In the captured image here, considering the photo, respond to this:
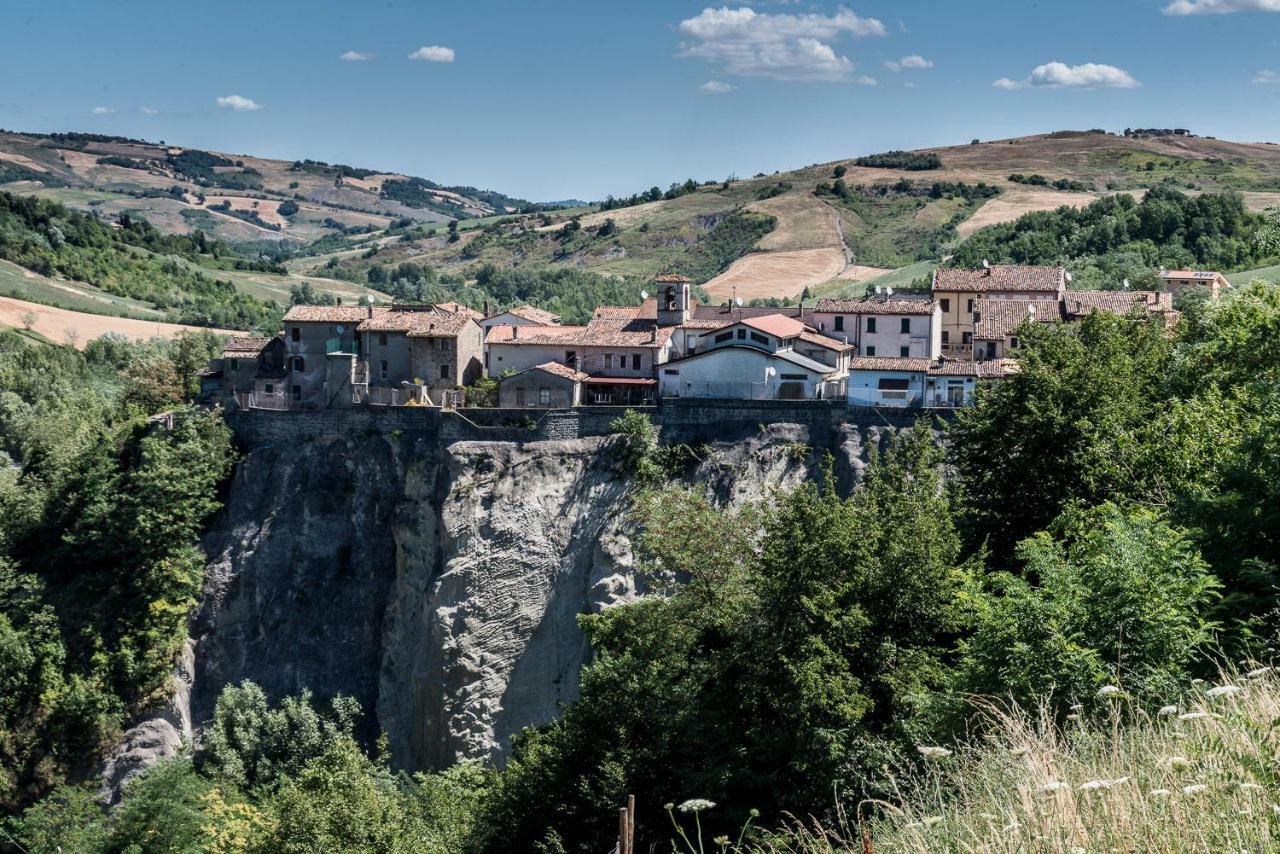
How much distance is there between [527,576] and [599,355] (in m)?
10.0

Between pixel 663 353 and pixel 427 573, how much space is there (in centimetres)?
1266

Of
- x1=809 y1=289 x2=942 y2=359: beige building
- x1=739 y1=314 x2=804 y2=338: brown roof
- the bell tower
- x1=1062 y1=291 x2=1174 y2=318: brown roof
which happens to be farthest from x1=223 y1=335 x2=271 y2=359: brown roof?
x1=1062 y1=291 x2=1174 y2=318: brown roof

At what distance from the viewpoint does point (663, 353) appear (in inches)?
2217

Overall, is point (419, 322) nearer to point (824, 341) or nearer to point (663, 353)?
point (663, 353)

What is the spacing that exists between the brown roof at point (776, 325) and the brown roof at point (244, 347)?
21.2 metres

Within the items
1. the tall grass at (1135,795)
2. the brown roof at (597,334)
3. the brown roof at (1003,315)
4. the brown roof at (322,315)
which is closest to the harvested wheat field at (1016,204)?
the brown roof at (1003,315)

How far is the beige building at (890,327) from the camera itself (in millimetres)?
56062

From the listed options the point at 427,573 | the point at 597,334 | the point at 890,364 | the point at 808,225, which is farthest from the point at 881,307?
the point at 808,225

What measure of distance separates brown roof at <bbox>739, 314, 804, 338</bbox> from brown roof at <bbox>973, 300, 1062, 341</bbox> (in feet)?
23.7

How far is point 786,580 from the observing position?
2630 centimetres

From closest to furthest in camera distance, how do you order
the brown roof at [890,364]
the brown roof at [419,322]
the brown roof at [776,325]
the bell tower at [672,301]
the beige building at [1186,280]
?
the brown roof at [890,364] → the brown roof at [776,325] → the brown roof at [419,322] → the bell tower at [672,301] → the beige building at [1186,280]

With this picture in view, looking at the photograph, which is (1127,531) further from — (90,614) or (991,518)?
(90,614)

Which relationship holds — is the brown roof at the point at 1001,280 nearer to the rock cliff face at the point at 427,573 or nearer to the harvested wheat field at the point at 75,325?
the rock cliff face at the point at 427,573

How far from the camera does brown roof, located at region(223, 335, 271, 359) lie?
60.6 metres
